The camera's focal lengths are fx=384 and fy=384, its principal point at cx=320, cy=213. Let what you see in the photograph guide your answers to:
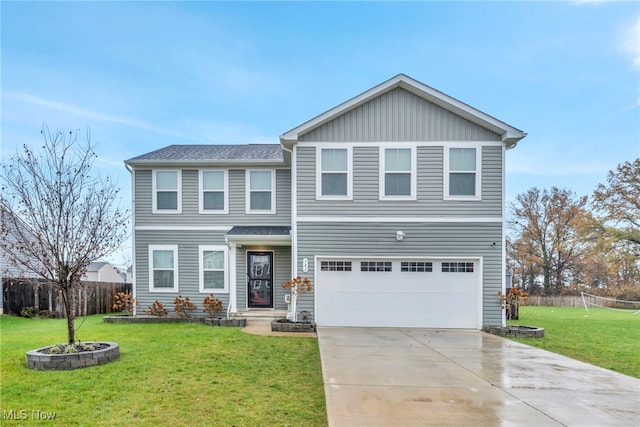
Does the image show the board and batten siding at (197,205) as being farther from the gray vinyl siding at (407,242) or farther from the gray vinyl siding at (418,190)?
the gray vinyl siding at (407,242)

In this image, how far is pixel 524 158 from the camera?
31766mm

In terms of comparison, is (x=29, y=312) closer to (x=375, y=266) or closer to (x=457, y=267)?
(x=375, y=266)

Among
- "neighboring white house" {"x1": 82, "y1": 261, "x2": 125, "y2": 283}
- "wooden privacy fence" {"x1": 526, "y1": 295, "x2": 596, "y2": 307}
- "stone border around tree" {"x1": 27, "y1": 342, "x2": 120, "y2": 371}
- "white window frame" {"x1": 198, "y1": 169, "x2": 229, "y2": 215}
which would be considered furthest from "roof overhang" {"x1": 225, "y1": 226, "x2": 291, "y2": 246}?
"neighboring white house" {"x1": 82, "y1": 261, "x2": 125, "y2": 283}

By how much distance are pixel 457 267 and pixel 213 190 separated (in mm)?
8177

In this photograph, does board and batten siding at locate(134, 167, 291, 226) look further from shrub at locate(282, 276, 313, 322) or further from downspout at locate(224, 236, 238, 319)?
shrub at locate(282, 276, 313, 322)

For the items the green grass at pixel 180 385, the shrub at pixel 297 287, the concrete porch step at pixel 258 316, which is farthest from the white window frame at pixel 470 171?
the concrete porch step at pixel 258 316

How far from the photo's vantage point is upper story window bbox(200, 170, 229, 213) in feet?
42.8

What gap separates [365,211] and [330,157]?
1876 millimetres

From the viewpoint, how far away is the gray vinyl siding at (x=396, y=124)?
11164 mm

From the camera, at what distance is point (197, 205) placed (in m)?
13.0

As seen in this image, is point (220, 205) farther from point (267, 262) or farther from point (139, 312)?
point (139, 312)

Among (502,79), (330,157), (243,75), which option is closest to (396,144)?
(330,157)

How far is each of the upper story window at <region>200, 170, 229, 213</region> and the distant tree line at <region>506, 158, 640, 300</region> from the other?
24161mm

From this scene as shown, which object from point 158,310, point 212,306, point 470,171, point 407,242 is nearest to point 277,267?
point 212,306
